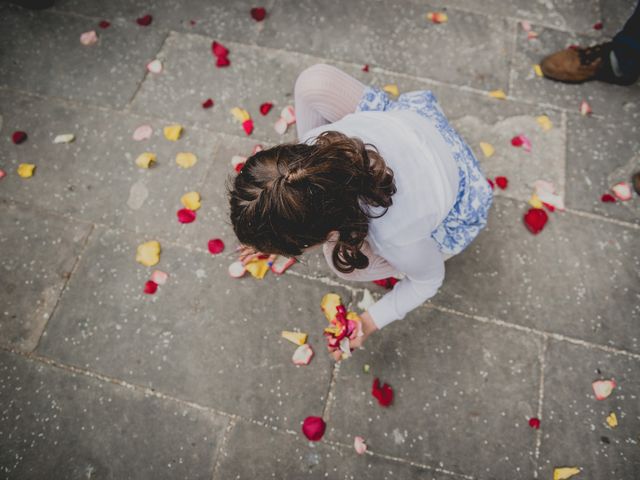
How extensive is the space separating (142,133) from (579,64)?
8.25 ft

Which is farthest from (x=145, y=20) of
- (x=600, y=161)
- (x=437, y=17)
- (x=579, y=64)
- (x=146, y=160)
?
(x=600, y=161)

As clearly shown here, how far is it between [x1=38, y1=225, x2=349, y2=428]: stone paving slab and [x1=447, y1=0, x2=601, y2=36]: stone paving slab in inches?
81.9

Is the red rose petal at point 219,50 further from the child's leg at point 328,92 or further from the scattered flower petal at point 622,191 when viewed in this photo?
the scattered flower petal at point 622,191

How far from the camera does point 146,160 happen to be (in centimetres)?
A: 224

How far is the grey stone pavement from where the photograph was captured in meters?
1.84

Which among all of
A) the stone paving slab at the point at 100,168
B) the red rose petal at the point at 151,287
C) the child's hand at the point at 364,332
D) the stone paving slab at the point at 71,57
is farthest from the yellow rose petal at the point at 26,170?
the child's hand at the point at 364,332

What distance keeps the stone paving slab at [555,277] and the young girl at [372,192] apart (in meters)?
0.49

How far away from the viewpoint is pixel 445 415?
6.12ft

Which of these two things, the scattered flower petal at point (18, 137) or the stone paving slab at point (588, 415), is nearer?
the stone paving slab at point (588, 415)

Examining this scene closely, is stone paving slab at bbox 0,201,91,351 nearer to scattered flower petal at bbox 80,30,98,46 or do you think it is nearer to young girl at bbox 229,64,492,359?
scattered flower petal at bbox 80,30,98,46

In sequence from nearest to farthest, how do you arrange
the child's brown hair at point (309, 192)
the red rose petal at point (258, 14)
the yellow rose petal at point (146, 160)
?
the child's brown hair at point (309, 192)
the yellow rose petal at point (146, 160)
the red rose petal at point (258, 14)

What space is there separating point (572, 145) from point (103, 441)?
281 cm

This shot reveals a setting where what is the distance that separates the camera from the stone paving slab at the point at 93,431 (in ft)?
5.93

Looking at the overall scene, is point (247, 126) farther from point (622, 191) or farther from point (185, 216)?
point (622, 191)
